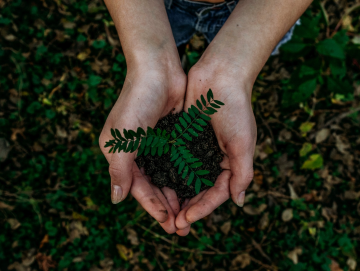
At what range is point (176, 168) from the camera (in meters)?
2.55

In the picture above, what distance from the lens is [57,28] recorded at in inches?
166

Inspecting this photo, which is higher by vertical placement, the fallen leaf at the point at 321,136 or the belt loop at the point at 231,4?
the belt loop at the point at 231,4

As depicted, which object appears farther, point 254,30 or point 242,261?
point 242,261

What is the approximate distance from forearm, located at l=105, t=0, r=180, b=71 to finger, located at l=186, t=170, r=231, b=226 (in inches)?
47.4

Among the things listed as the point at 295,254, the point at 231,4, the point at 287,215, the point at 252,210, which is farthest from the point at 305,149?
the point at 231,4

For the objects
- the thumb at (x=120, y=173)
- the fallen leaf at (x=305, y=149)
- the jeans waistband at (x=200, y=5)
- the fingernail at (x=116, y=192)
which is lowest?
the fallen leaf at (x=305, y=149)

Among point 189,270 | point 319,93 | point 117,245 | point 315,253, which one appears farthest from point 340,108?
point 117,245

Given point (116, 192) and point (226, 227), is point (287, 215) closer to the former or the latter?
point (226, 227)

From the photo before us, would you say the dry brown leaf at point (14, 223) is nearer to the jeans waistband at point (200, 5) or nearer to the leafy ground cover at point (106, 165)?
the leafy ground cover at point (106, 165)

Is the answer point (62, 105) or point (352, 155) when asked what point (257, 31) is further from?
point (62, 105)

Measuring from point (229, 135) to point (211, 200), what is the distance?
0.59m

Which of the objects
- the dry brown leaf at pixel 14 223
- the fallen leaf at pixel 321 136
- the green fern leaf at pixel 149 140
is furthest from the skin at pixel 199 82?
the dry brown leaf at pixel 14 223

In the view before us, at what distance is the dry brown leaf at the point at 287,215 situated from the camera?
151 inches

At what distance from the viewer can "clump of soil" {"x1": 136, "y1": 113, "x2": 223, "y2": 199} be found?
253 cm
